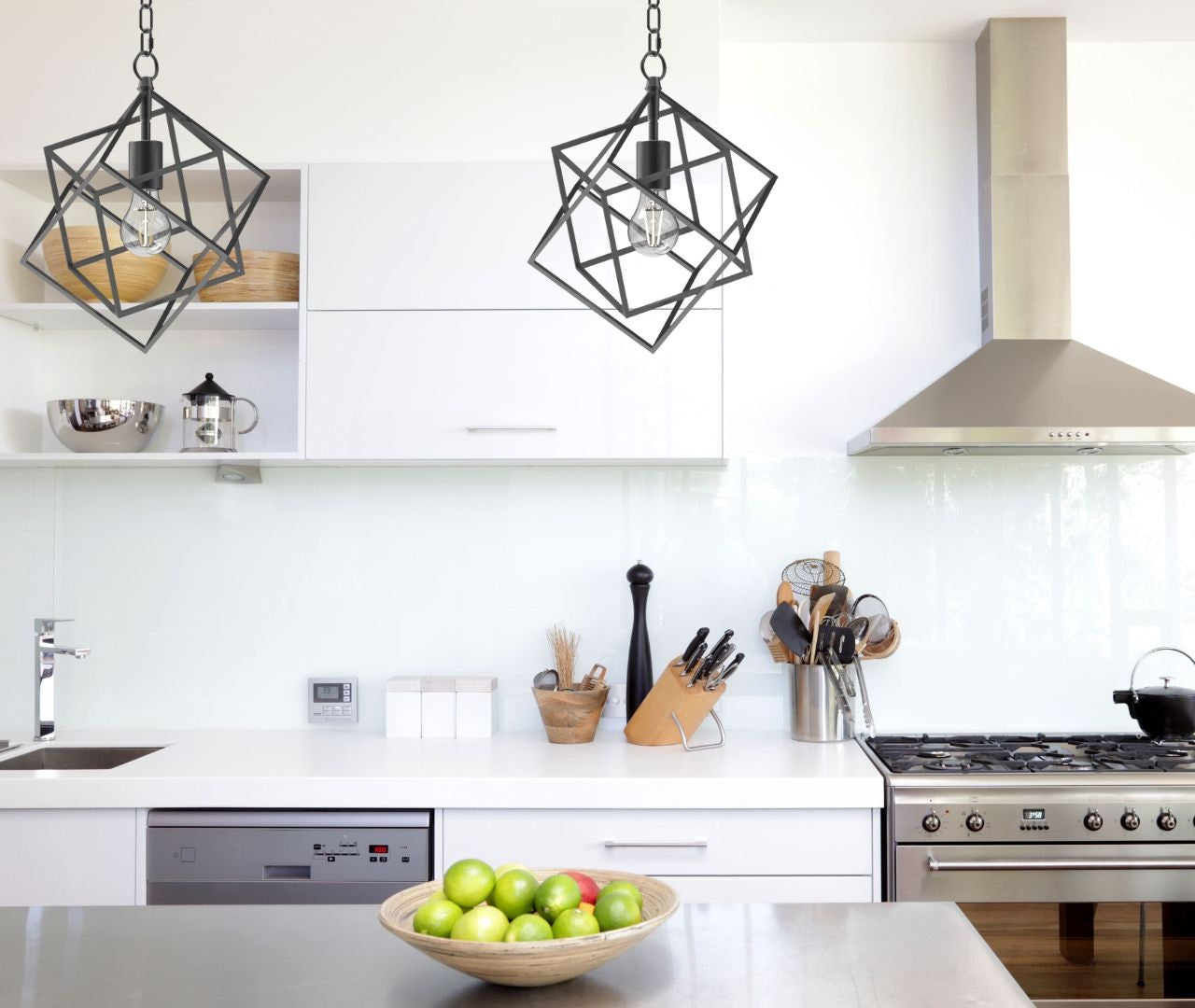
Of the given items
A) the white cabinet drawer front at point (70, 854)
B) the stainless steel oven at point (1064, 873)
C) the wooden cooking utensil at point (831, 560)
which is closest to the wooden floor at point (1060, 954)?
the stainless steel oven at point (1064, 873)

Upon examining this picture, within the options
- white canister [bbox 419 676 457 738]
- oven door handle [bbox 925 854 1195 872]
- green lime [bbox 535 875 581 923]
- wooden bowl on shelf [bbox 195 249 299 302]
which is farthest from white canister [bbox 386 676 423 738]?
green lime [bbox 535 875 581 923]

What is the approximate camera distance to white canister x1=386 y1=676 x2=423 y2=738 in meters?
2.95

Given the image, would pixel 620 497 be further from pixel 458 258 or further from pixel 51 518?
pixel 51 518

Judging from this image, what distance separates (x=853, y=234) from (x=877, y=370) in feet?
1.30

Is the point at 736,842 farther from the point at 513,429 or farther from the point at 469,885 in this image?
the point at 469,885

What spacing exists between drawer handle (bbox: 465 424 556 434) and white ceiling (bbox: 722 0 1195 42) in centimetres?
124

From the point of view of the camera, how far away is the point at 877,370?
3.13 metres

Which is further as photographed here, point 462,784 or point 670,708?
point 670,708

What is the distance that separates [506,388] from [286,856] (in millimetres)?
1208

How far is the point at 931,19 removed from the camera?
9.87 feet

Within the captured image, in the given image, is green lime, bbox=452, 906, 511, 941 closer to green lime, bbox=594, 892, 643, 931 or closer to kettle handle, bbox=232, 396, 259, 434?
green lime, bbox=594, 892, 643, 931

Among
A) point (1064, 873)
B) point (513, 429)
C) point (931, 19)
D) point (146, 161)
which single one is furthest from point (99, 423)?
point (1064, 873)

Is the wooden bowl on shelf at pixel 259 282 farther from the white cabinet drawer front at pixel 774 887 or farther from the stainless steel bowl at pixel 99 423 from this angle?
the white cabinet drawer front at pixel 774 887

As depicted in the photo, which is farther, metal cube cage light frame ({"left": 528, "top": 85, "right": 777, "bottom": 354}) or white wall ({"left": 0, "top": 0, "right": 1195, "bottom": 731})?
white wall ({"left": 0, "top": 0, "right": 1195, "bottom": 731})
